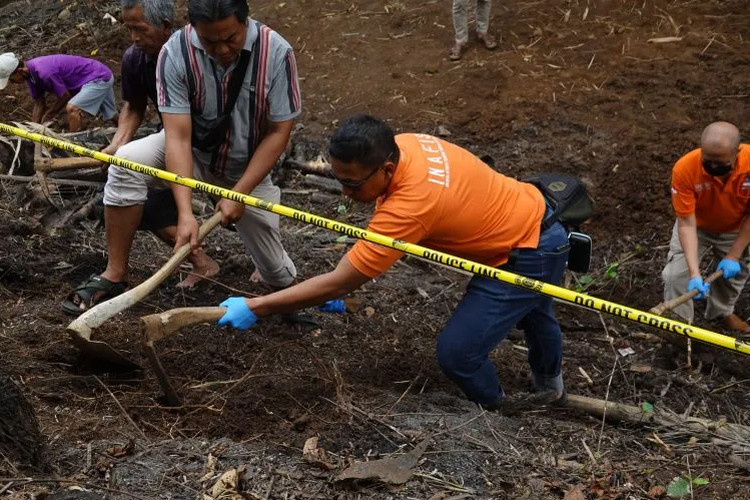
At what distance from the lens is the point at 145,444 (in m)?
3.40

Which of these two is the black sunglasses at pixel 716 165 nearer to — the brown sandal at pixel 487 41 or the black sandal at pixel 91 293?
the black sandal at pixel 91 293

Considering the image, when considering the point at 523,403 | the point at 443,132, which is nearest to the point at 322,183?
the point at 443,132

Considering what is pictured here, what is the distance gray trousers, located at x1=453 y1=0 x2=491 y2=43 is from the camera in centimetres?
900

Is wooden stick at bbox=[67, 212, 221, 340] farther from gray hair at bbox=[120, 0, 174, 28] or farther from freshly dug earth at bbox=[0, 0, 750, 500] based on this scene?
gray hair at bbox=[120, 0, 174, 28]

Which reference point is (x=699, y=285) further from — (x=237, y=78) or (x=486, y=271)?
(x=237, y=78)

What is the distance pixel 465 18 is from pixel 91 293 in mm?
5768

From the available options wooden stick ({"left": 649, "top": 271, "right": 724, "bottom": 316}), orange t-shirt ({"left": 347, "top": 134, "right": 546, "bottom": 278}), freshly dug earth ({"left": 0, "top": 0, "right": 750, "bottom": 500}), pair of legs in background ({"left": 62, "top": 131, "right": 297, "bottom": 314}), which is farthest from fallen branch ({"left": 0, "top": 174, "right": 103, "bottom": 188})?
wooden stick ({"left": 649, "top": 271, "right": 724, "bottom": 316})

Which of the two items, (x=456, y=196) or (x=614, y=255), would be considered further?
(x=614, y=255)

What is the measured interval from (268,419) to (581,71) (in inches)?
240

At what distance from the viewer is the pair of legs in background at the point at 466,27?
9.07m

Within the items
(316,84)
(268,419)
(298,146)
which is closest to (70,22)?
(316,84)

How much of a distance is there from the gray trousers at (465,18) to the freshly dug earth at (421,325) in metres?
0.22

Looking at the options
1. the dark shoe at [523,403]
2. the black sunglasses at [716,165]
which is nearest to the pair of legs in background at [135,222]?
the dark shoe at [523,403]

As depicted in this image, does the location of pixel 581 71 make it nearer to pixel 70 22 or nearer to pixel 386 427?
pixel 386 427
